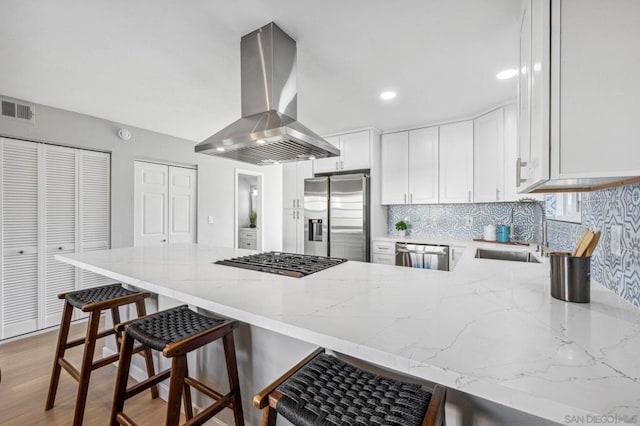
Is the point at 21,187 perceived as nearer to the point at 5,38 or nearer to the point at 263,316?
the point at 5,38

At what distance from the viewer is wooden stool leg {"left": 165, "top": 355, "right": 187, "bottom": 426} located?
1122 mm

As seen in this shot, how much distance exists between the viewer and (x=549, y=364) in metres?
0.65

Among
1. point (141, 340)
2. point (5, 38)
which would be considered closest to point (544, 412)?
point (141, 340)

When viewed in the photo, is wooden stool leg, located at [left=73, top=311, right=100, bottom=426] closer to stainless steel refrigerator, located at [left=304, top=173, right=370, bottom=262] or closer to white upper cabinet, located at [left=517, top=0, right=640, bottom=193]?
white upper cabinet, located at [left=517, top=0, right=640, bottom=193]

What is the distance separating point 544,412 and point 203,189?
14.9ft

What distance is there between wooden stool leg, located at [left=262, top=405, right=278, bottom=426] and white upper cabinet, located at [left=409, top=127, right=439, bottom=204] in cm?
328

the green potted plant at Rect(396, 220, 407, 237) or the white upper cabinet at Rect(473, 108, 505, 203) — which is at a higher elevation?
the white upper cabinet at Rect(473, 108, 505, 203)

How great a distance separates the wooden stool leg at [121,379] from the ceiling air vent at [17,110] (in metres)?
2.90

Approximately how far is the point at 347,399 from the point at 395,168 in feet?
11.2

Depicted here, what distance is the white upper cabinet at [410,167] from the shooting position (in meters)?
3.63

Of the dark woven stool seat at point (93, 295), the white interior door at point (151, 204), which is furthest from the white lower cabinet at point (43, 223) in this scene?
the dark woven stool seat at point (93, 295)

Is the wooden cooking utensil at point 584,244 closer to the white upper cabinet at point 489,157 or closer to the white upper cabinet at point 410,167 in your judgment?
the white upper cabinet at point 489,157

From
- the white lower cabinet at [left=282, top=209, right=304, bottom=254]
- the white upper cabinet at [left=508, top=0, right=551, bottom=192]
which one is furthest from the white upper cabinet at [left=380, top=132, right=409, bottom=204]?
the white upper cabinet at [left=508, top=0, right=551, bottom=192]

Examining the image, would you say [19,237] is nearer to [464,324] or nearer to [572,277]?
[464,324]
